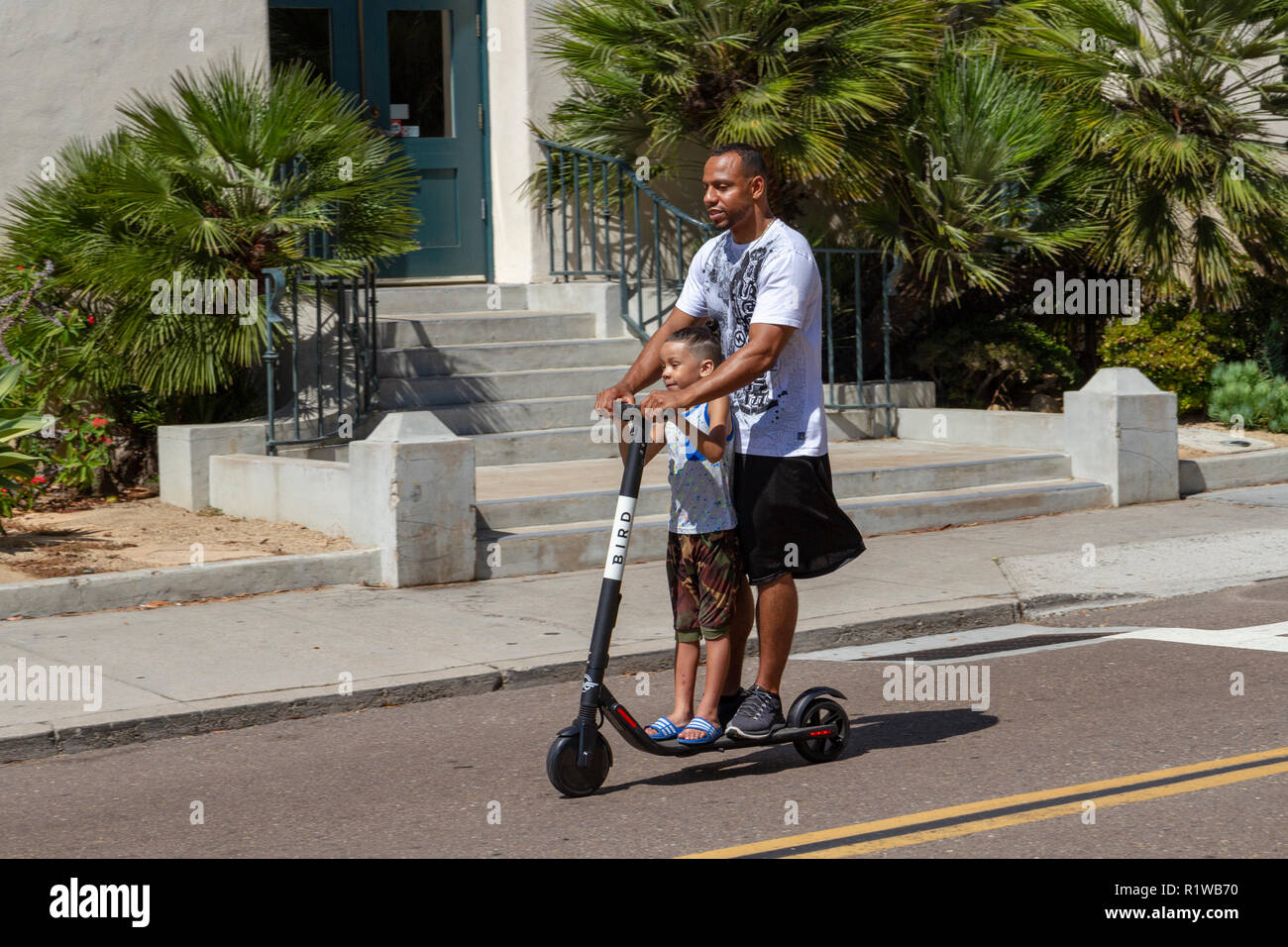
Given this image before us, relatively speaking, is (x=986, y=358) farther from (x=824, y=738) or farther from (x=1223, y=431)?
(x=824, y=738)

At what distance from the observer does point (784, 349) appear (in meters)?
5.32

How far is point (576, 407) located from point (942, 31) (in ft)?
14.6

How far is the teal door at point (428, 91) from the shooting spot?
1378cm

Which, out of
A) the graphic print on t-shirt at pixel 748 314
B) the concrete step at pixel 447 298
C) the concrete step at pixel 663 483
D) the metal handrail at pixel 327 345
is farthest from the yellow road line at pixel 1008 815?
the concrete step at pixel 447 298

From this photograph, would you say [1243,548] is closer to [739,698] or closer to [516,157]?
[739,698]

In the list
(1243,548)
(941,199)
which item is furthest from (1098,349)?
(1243,548)

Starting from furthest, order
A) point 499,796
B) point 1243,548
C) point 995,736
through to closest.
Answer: point 1243,548
point 995,736
point 499,796

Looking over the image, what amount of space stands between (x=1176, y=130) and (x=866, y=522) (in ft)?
16.6

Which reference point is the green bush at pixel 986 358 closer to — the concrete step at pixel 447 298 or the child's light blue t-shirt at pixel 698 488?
the concrete step at pixel 447 298

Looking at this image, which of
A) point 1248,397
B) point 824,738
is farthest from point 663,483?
point 1248,397

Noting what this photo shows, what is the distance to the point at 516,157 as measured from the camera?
45.6 ft

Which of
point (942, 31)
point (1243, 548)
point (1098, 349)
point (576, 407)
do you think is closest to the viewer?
point (1243, 548)

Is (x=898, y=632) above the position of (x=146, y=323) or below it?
below

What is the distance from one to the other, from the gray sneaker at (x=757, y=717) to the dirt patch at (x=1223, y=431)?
26.4 ft
